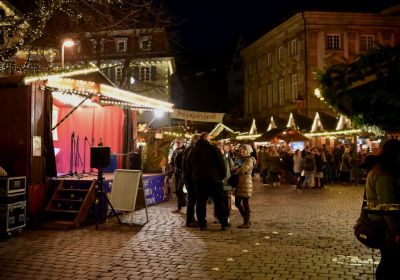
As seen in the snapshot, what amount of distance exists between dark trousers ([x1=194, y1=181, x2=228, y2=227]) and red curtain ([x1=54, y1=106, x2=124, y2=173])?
22.3ft

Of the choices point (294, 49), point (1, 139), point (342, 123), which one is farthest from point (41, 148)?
point (294, 49)

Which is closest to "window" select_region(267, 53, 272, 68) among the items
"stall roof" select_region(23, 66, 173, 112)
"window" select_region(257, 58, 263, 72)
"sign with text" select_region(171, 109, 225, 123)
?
"window" select_region(257, 58, 263, 72)

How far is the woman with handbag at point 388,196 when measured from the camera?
15.4ft

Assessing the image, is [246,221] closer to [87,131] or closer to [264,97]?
[87,131]

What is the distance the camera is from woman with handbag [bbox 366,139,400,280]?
4.70m

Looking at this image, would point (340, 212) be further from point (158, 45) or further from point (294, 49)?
point (158, 45)

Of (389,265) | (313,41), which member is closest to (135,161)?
(389,265)

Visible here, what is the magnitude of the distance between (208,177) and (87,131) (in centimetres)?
792

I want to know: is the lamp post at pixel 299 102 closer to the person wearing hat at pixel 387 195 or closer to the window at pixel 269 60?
the window at pixel 269 60

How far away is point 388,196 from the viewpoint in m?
4.94

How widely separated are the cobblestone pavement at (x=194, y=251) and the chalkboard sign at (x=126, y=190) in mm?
501

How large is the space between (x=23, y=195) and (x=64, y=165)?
245 inches

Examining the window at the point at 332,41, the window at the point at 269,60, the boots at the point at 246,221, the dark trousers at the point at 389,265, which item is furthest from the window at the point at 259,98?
the dark trousers at the point at 389,265

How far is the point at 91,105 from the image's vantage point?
16344 mm
